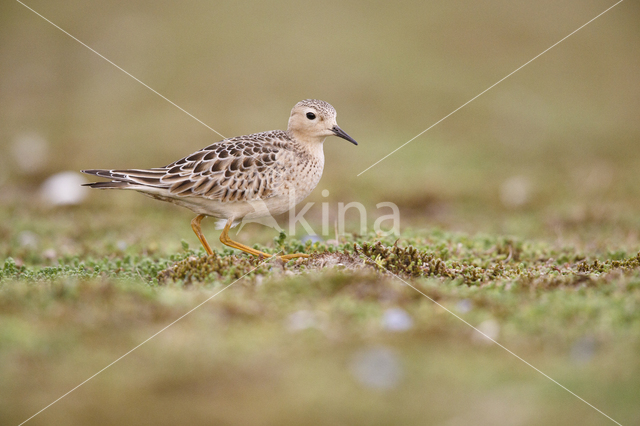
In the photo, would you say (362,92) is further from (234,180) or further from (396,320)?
(396,320)

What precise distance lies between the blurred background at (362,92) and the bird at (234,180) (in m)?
5.03

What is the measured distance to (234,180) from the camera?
8195mm

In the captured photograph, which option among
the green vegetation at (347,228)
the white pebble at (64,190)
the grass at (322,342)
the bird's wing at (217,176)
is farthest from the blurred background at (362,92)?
the grass at (322,342)

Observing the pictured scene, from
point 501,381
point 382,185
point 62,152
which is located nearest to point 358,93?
Result: point 382,185

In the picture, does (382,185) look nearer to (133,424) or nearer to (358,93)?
(358,93)

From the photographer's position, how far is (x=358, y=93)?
62.2 feet

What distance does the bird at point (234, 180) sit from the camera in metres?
8.17

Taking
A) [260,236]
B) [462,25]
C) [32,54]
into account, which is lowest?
[260,236]

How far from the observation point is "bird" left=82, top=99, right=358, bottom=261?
8.17m

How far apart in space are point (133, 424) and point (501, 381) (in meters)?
2.73

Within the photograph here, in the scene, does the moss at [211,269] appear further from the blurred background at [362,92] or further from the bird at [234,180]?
the blurred background at [362,92]

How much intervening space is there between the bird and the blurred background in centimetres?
503

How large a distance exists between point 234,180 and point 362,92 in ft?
38.0

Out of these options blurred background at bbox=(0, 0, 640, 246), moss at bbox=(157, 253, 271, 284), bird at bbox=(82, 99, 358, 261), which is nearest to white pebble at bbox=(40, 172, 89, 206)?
blurred background at bbox=(0, 0, 640, 246)
